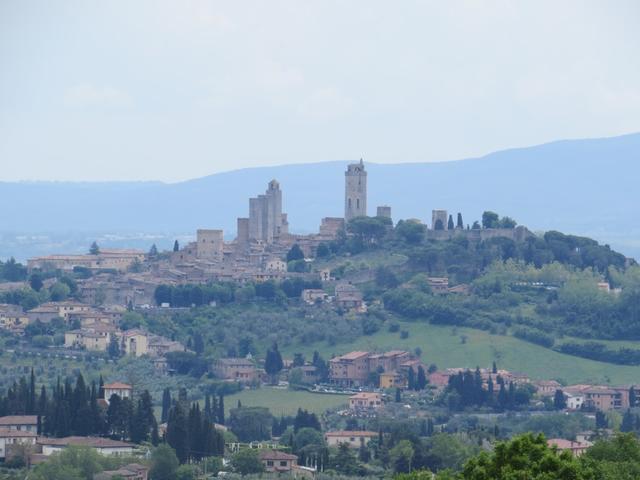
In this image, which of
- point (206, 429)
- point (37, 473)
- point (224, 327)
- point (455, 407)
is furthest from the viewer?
point (224, 327)

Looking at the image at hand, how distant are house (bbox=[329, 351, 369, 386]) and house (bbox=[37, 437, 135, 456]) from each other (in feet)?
88.0

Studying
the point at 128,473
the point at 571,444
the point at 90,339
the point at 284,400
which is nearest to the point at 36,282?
the point at 90,339

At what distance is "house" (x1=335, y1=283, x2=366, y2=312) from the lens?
345ft

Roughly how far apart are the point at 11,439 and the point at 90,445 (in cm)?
254

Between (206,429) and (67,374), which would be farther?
(67,374)

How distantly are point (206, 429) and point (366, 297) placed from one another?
130ft

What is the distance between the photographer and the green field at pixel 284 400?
86938mm

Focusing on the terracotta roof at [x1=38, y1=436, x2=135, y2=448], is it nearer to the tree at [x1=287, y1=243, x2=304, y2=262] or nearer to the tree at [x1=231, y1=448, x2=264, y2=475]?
the tree at [x1=231, y1=448, x2=264, y2=475]

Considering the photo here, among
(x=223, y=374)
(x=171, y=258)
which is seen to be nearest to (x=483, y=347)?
(x=223, y=374)

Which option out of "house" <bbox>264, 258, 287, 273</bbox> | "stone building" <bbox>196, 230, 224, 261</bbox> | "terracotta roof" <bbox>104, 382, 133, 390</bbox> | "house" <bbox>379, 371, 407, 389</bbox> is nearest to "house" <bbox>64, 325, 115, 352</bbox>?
"house" <bbox>379, 371, 407, 389</bbox>

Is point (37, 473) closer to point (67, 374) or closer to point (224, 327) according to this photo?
point (67, 374)

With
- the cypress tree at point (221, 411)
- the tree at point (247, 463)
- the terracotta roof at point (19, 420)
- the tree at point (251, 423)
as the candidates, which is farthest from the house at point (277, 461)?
the cypress tree at point (221, 411)

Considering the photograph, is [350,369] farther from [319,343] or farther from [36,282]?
[36,282]

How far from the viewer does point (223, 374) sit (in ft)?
311
